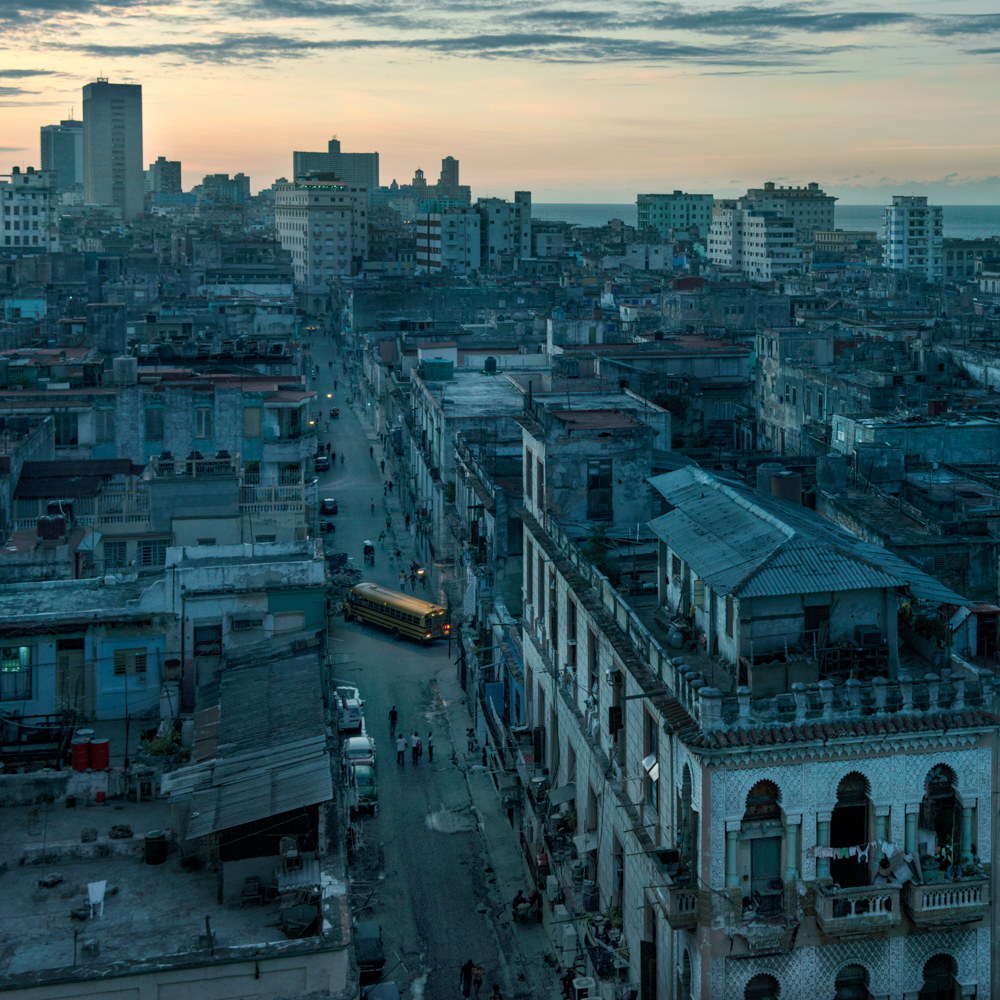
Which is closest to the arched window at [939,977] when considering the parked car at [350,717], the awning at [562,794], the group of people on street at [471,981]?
the group of people on street at [471,981]

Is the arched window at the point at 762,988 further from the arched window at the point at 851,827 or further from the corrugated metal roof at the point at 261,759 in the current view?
the corrugated metal roof at the point at 261,759

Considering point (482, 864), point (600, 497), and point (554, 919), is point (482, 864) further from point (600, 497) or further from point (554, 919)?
point (600, 497)

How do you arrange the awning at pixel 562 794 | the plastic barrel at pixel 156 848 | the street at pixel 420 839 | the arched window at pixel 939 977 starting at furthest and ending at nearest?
the awning at pixel 562 794 < the street at pixel 420 839 < the plastic barrel at pixel 156 848 < the arched window at pixel 939 977

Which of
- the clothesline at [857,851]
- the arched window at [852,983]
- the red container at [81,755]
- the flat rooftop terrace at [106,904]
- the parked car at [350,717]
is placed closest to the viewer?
the flat rooftop terrace at [106,904]

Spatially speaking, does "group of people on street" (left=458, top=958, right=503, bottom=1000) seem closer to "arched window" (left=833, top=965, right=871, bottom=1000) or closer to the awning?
the awning

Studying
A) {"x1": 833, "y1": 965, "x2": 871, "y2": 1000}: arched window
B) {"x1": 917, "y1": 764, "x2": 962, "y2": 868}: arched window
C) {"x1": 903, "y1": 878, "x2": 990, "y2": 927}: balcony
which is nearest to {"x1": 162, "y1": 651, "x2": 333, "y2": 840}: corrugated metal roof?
{"x1": 833, "y1": 965, "x2": 871, "y2": 1000}: arched window

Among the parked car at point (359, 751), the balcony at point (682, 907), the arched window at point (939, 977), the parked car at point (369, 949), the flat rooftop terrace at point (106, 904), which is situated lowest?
the parked car at point (369, 949)
